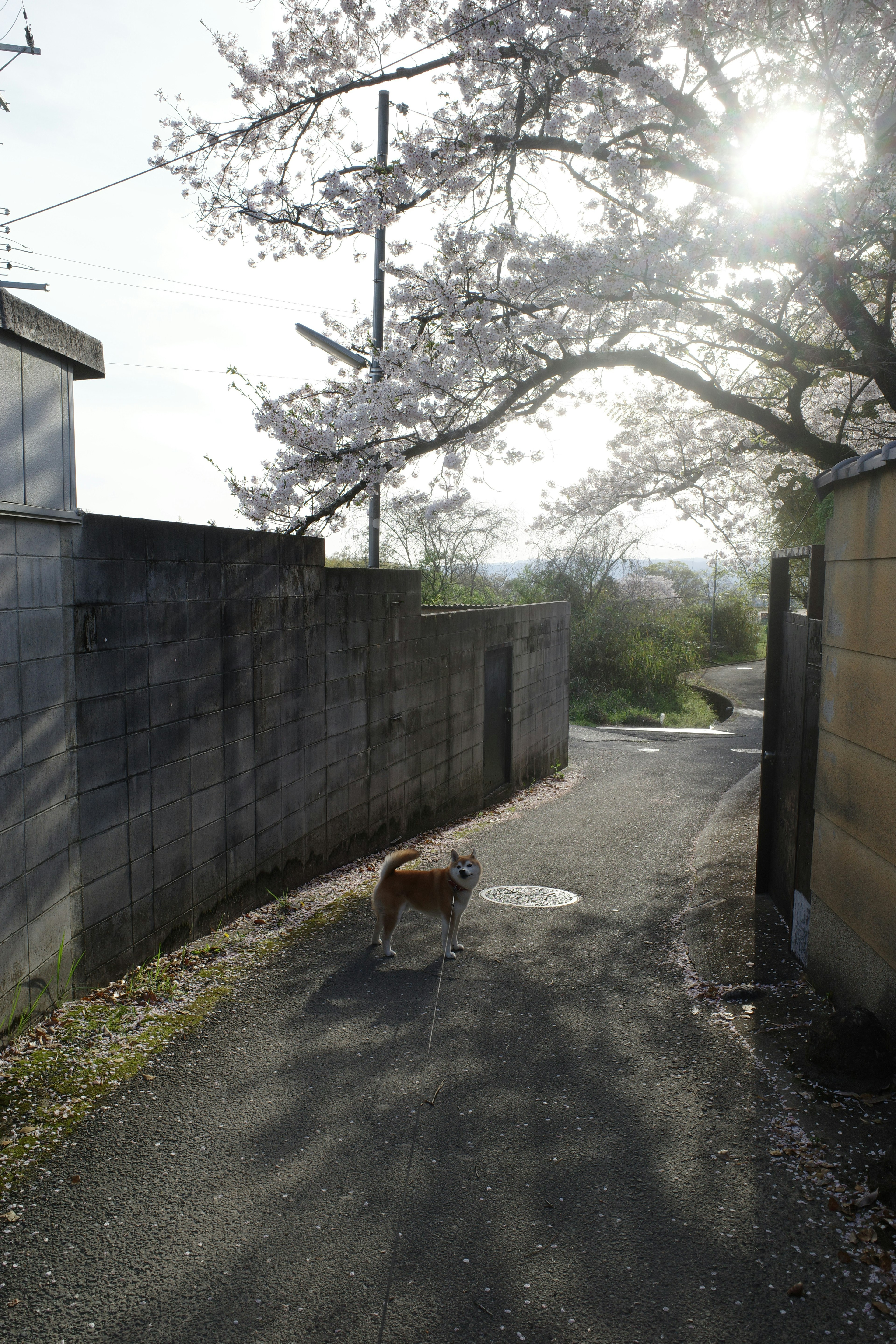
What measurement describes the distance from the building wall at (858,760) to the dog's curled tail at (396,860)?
7.97 feet

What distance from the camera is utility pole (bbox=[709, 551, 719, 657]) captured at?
108ft

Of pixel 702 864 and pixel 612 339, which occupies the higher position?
pixel 612 339

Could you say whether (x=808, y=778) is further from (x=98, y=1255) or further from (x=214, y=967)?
(x=98, y=1255)

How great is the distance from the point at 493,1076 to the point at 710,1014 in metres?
1.45

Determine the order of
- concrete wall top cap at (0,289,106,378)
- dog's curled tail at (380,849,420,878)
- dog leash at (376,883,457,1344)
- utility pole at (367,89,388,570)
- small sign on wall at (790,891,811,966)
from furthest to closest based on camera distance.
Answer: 1. utility pole at (367,89,388,570)
2. dog's curled tail at (380,849,420,878)
3. small sign on wall at (790,891,811,966)
4. concrete wall top cap at (0,289,106,378)
5. dog leash at (376,883,457,1344)

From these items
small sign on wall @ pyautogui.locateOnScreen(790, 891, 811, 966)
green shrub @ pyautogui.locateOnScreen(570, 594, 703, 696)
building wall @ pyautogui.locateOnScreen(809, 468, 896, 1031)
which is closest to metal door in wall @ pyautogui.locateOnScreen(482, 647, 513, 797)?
small sign on wall @ pyautogui.locateOnScreen(790, 891, 811, 966)

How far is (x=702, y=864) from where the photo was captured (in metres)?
7.75

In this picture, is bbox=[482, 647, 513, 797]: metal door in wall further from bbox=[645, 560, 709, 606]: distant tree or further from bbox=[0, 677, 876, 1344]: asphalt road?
bbox=[645, 560, 709, 606]: distant tree

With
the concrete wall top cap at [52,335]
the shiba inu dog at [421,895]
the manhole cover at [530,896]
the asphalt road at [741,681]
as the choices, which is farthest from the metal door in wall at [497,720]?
the asphalt road at [741,681]

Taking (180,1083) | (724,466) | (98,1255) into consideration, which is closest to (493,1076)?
(180,1083)

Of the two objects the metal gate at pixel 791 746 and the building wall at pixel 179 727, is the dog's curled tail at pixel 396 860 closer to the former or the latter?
the building wall at pixel 179 727

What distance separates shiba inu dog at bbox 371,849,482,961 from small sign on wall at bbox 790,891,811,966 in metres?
A: 2.05

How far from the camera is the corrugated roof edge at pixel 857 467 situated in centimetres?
382

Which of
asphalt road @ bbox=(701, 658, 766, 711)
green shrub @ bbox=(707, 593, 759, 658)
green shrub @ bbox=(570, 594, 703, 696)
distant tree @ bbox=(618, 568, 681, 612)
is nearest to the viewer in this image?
green shrub @ bbox=(570, 594, 703, 696)
